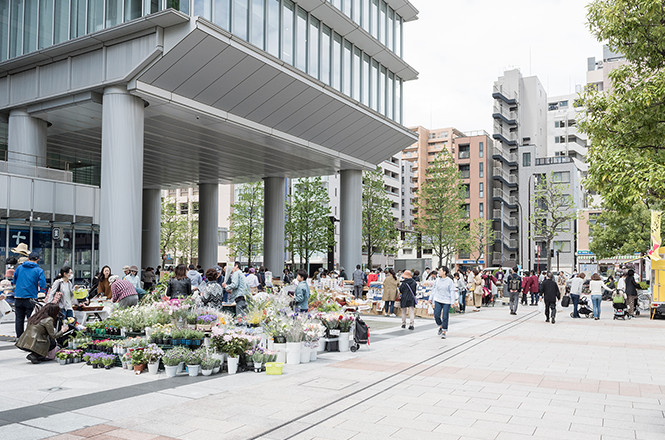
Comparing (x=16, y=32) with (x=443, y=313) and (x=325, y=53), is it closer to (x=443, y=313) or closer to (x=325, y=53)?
(x=325, y=53)

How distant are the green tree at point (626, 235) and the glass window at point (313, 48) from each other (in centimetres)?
2629

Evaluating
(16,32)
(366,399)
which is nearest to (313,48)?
(16,32)

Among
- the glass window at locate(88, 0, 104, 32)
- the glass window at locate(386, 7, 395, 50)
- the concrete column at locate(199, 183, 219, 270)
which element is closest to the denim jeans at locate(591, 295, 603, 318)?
the glass window at locate(386, 7, 395, 50)

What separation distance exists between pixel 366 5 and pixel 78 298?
24.8 metres

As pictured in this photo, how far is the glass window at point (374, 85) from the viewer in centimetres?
3378

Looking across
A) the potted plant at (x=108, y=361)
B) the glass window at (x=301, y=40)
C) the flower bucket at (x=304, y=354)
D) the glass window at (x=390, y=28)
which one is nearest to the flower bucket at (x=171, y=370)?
the potted plant at (x=108, y=361)

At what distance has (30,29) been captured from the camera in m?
23.5

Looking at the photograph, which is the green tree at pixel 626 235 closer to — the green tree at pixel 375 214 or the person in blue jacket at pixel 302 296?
the green tree at pixel 375 214

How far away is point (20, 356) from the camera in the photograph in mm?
10945

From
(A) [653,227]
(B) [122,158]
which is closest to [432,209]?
(A) [653,227]

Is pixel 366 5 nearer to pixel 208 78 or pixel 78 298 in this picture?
pixel 208 78

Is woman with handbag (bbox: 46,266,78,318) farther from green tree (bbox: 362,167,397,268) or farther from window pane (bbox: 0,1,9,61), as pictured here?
green tree (bbox: 362,167,397,268)

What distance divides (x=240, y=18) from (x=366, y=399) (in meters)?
19.1

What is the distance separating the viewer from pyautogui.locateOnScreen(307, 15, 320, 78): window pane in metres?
28.4
